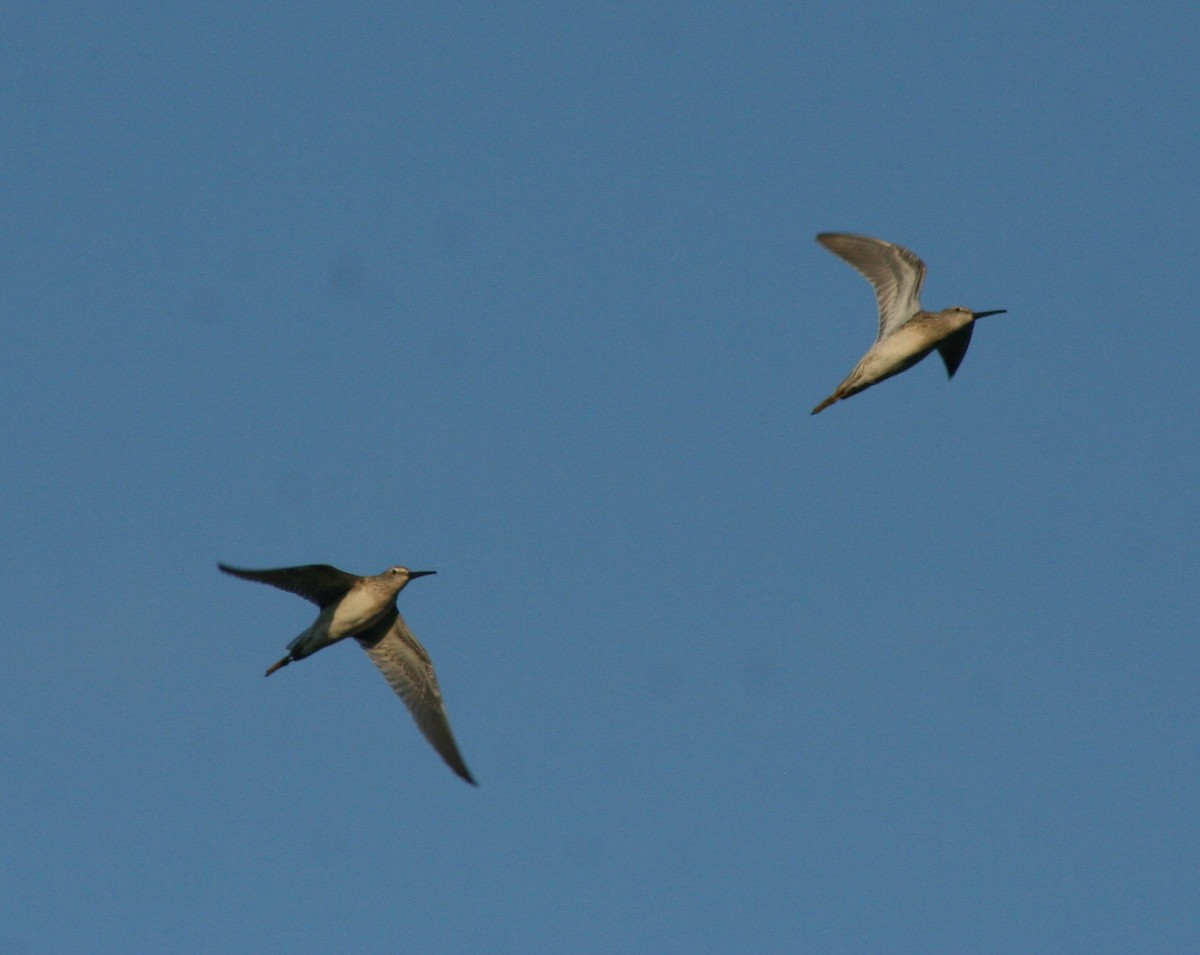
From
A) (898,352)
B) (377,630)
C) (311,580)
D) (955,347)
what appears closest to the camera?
(311,580)

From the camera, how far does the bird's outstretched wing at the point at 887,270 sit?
26016mm

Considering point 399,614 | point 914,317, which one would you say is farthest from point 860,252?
point 399,614

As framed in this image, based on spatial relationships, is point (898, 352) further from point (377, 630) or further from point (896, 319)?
point (377, 630)

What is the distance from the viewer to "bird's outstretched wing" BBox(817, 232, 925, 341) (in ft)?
85.4

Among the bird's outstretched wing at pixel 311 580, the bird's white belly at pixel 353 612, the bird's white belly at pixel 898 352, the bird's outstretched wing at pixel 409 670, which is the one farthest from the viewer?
the bird's outstretched wing at pixel 409 670

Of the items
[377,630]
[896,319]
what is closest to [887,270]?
[896,319]

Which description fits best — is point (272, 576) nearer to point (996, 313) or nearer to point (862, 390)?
point (862, 390)

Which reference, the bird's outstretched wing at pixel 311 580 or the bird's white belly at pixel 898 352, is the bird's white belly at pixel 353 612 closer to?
the bird's outstretched wing at pixel 311 580

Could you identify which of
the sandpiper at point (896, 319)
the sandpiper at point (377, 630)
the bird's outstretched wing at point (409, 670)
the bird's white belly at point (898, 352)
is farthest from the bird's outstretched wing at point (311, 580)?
the bird's white belly at point (898, 352)

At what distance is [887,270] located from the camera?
86.5ft

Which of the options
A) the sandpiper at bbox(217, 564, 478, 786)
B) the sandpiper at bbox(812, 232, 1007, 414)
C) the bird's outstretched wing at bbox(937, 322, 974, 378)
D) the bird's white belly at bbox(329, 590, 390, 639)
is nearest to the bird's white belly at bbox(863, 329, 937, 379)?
the sandpiper at bbox(812, 232, 1007, 414)

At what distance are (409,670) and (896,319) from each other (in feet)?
29.9

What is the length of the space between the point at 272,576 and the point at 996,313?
11.7 m

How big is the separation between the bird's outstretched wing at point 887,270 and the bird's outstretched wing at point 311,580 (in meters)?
8.86
